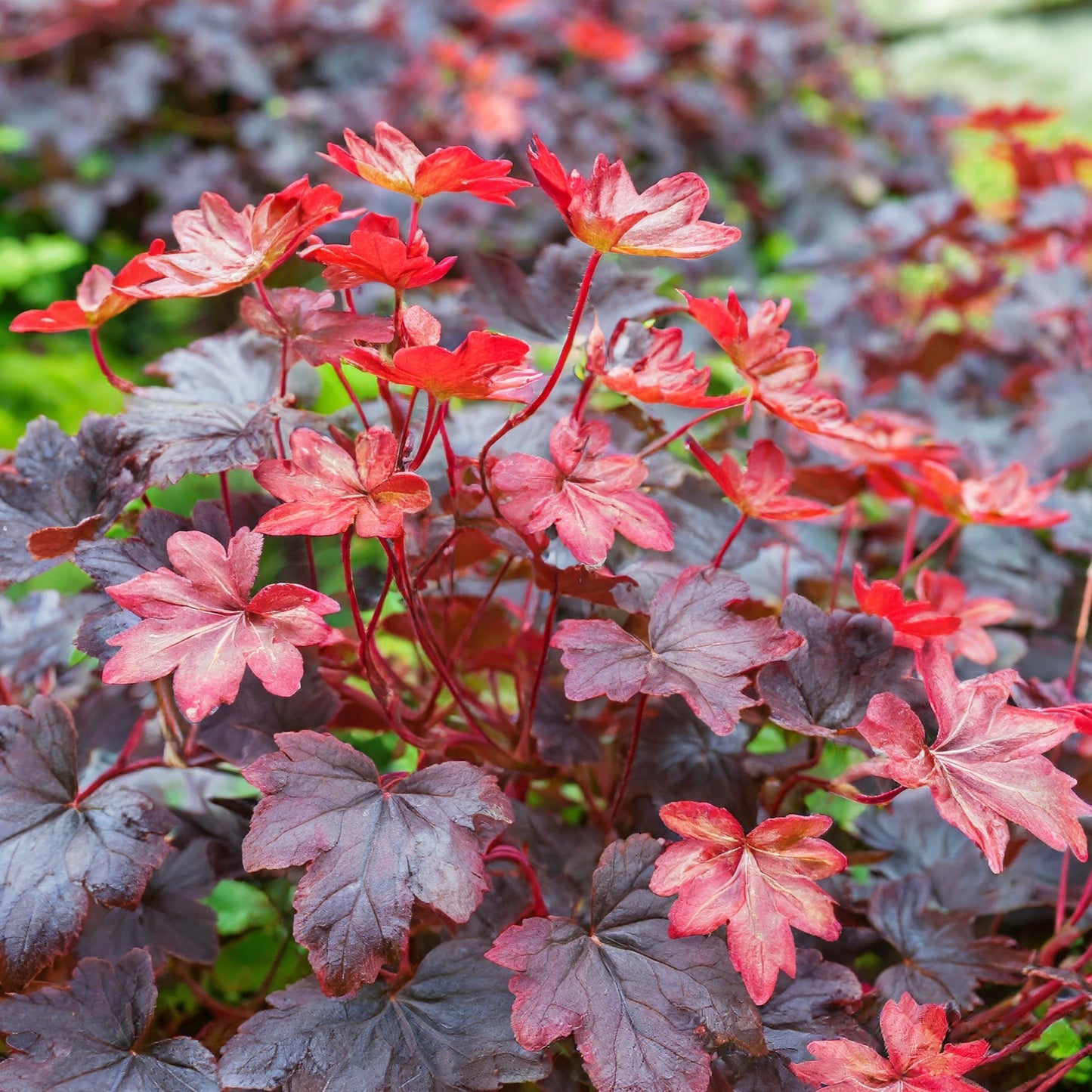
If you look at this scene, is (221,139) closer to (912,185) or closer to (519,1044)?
(912,185)

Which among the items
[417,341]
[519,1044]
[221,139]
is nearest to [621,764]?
[519,1044]

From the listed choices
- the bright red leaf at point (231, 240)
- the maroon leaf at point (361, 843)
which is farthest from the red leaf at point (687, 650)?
the bright red leaf at point (231, 240)

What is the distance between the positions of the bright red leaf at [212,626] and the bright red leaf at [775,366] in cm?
38

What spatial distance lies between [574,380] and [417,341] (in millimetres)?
539

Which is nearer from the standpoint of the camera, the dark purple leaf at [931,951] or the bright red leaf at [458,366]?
the bright red leaf at [458,366]

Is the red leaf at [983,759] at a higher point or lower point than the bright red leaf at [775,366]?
lower

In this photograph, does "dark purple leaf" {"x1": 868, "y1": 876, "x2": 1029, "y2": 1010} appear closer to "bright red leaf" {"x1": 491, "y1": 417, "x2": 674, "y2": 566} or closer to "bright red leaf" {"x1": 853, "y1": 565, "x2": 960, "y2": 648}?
"bright red leaf" {"x1": 853, "y1": 565, "x2": 960, "y2": 648}

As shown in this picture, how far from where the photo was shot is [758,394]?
77 centimetres

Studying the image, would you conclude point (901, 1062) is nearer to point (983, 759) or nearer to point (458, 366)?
point (983, 759)

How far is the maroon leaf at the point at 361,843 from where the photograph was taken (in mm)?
617

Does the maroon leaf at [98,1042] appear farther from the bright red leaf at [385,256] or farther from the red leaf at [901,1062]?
the bright red leaf at [385,256]

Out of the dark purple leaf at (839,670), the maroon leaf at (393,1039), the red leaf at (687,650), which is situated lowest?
the maroon leaf at (393,1039)

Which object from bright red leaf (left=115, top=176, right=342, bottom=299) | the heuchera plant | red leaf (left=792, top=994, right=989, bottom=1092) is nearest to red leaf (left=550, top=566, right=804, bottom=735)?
the heuchera plant

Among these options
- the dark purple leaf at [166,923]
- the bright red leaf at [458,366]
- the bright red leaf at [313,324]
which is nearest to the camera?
the bright red leaf at [458,366]
